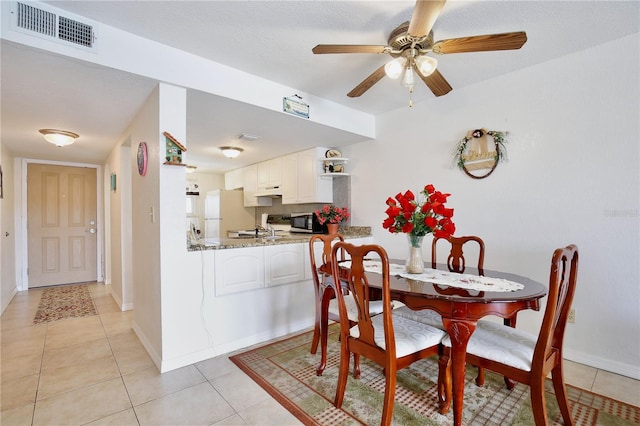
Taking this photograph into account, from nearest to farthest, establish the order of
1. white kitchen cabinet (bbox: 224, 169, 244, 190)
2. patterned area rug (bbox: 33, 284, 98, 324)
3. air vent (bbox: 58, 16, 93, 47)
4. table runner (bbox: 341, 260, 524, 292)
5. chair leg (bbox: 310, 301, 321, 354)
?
table runner (bbox: 341, 260, 524, 292), air vent (bbox: 58, 16, 93, 47), chair leg (bbox: 310, 301, 321, 354), patterned area rug (bbox: 33, 284, 98, 324), white kitchen cabinet (bbox: 224, 169, 244, 190)

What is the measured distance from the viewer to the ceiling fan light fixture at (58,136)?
328 cm

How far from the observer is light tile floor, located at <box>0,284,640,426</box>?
5.81 feet

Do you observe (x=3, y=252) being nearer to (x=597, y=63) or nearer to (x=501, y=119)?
(x=501, y=119)

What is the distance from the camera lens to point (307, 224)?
14.6 feet

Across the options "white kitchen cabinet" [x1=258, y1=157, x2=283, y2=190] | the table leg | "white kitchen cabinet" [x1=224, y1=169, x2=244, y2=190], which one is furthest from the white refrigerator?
the table leg

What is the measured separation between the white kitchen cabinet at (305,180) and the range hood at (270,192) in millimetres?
174

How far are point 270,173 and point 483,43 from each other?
3.83 metres

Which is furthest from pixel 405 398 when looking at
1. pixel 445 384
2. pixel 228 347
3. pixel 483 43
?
pixel 483 43

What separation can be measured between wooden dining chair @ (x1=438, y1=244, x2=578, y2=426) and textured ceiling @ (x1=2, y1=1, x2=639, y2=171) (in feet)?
4.85

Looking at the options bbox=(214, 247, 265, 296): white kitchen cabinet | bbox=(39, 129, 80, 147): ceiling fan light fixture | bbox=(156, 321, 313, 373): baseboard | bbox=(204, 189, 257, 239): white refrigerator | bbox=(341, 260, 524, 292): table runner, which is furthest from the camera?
bbox=(204, 189, 257, 239): white refrigerator

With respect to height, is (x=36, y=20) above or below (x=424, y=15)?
A: above

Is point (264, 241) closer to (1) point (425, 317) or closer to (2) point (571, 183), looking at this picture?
(1) point (425, 317)

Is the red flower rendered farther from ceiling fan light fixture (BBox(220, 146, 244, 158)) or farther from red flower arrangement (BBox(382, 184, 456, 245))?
ceiling fan light fixture (BBox(220, 146, 244, 158))

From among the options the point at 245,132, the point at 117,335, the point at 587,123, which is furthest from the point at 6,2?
the point at 587,123
